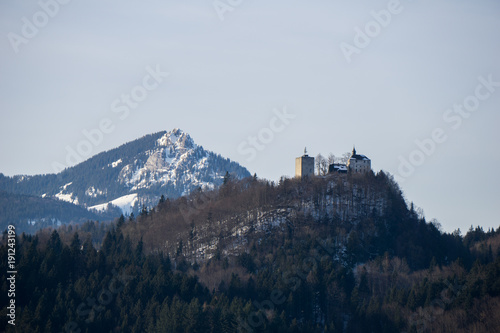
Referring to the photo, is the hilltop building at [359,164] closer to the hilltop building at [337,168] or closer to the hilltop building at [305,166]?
the hilltop building at [337,168]

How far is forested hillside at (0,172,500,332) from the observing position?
111000 millimetres

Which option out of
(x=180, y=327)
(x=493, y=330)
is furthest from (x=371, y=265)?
(x=180, y=327)

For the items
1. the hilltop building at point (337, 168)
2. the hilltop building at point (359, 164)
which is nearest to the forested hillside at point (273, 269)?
the hilltop building at point (337, 168)

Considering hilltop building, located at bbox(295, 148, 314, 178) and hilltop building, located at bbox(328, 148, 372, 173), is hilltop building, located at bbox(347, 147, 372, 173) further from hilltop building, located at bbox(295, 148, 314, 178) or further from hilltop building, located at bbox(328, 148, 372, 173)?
hilltop building, located at bbox(295, 148, 314, 178)

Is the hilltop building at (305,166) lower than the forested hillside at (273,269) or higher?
higher

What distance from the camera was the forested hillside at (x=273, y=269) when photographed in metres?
111

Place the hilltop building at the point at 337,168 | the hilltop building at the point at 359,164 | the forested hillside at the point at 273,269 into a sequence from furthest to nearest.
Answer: the hilltop building at the point at 359,164
the hilltop building at the point at 337,168
the forested hillside at the point at 273,269

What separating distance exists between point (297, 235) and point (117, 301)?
44158 millimetres

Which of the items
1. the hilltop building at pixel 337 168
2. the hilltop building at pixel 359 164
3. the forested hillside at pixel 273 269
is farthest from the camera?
the hilltop building at pixel 359 164

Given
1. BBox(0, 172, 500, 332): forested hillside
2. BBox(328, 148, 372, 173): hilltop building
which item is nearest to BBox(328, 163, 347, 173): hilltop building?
BBox(328, 148, 372, 173): hilltop building

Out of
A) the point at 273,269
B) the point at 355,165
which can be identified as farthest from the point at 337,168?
the point at 273,269

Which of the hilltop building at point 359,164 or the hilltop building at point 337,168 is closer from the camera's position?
the hilltop building at point 337,168

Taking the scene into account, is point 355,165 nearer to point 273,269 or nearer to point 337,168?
point 337,168

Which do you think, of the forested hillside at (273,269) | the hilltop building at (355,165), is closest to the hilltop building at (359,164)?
the hilltop building at (355,165)
